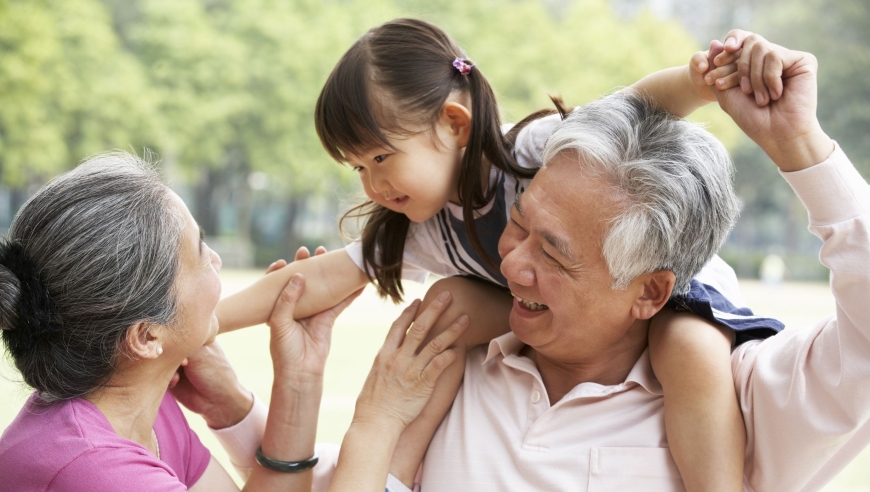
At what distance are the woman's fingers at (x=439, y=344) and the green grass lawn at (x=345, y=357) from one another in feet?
2.12

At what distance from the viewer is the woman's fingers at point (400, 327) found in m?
1.72

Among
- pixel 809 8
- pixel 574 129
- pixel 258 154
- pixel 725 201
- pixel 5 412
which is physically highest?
pixel 574 129

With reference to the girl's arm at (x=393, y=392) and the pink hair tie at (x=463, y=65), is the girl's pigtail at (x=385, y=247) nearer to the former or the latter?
the girl's arm at (x=393, y=392)

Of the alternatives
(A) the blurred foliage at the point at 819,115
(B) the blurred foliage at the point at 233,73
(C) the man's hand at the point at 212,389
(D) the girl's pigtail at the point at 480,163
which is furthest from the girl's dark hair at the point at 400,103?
(A) the blurred foliage at the point at 819,115

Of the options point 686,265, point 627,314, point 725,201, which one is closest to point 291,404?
point 627,314

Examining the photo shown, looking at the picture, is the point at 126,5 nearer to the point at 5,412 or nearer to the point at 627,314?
the point at 5,412

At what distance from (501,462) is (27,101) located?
1605 centimetres

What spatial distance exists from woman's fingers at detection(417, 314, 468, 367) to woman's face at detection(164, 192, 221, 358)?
0.45m

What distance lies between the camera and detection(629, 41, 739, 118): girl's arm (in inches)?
55.4

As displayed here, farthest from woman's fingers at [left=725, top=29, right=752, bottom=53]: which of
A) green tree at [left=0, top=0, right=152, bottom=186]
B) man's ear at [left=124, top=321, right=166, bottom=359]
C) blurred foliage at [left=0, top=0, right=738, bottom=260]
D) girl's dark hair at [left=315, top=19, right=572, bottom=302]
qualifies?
green tree at [left=0, top=0, right=152, bottom=186]

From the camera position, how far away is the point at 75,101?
15.6 m

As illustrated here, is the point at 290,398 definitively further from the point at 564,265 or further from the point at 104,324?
the point at 564,265

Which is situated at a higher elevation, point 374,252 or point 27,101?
point 374,252

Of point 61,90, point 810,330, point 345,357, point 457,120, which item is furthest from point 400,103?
point 61,90
